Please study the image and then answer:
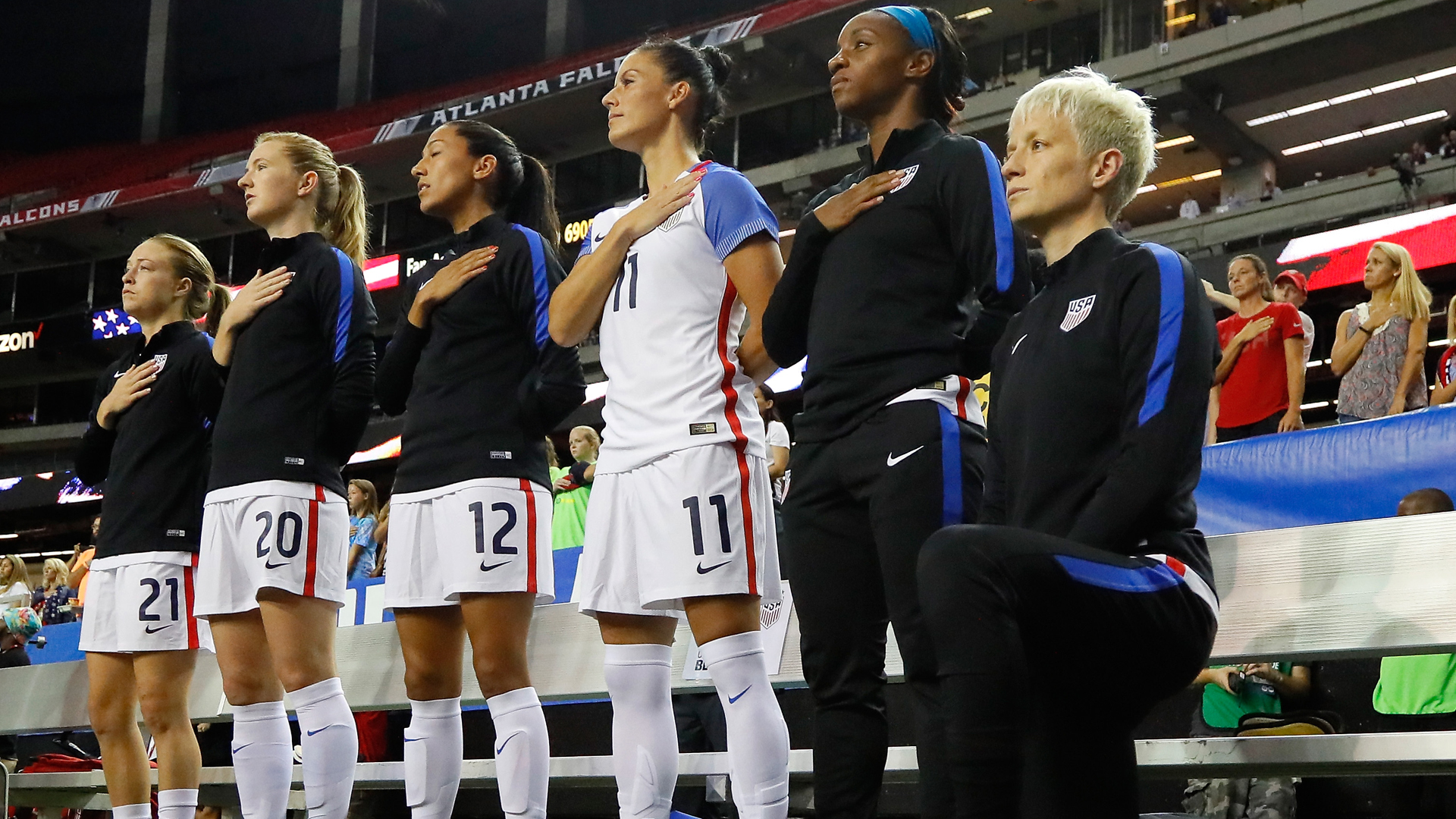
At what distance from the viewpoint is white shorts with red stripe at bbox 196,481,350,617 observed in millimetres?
3137

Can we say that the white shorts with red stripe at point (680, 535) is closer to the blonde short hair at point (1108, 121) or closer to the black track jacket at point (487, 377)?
the black track jacket at point (487, 377)

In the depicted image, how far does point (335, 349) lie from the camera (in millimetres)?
3344

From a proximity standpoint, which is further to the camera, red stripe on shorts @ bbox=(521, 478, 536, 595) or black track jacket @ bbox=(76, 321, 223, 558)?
black track jacket @ bbox=(76, 321, 223, 558)

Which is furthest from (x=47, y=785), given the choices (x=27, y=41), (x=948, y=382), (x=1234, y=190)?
(x=27, y=41)

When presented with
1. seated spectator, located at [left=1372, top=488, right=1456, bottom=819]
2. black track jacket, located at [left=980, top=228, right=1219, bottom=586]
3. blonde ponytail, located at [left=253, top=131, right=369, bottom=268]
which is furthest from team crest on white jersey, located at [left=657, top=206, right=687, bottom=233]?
seated spectator, located at [left=1372, top=488, right=1456, bottom=819]

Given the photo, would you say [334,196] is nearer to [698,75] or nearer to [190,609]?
[190,609]

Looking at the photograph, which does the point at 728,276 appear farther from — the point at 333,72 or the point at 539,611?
the point at 333,72

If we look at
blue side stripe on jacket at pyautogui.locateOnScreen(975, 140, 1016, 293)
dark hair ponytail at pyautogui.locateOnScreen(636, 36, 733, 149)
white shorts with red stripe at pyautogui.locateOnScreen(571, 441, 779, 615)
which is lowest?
white shorts with red stripe at pyautogui.locateOnScreen(571, 441, 779, 615)

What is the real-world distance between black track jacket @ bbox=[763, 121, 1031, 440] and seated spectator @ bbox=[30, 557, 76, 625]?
Result: 9786 mm

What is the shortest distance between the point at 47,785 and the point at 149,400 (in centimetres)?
179

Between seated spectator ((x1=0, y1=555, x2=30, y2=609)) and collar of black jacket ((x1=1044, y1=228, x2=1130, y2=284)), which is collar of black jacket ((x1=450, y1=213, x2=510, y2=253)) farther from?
seated spectator ((x1=0, y1=555, x2=30, y2=609))

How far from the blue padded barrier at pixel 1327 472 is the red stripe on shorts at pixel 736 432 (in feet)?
8.64

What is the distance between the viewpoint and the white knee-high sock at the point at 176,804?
3.40 metres

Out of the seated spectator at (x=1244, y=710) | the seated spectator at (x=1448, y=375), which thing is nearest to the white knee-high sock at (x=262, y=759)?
the seated spectator at (x=1244, y=710)
